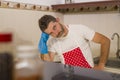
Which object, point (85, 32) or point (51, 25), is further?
point (85, 32)

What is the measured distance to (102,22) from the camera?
2.12 meters

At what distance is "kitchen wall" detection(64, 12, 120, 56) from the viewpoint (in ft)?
6.70

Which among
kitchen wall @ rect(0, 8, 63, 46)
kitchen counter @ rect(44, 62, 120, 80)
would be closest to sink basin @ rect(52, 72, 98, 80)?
kitchen counter @ rect(44, 62, 120, 80)

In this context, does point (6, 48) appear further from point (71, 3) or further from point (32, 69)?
point (71, 3)

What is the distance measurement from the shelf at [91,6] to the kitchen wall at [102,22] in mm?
50

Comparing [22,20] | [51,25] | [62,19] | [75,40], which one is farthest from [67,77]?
[62,19]

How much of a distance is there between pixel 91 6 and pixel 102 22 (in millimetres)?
232

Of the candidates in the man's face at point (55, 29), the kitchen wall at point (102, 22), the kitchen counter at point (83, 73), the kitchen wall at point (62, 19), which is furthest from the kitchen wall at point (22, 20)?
the kitchen counter at point (83, 73)

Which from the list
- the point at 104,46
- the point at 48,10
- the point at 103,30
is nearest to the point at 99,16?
the point at 103,30

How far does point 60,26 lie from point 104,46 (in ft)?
1.23

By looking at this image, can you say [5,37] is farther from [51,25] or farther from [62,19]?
[62,19]

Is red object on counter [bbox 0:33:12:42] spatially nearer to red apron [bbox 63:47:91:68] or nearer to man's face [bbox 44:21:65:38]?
man's face [bbox 44:21:65:38]

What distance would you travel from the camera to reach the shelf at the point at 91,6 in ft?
6.16

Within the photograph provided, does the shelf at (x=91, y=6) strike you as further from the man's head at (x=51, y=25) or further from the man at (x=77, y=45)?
the man's head at (x=51, y=25)
